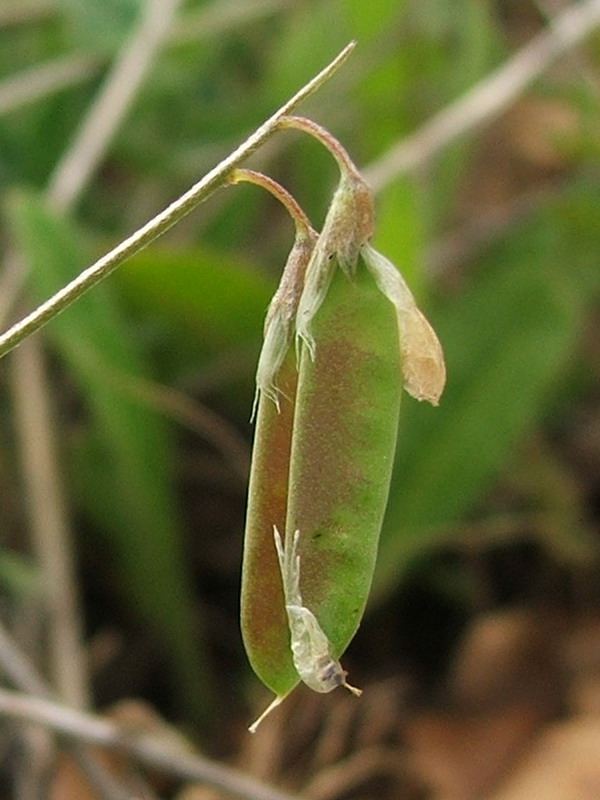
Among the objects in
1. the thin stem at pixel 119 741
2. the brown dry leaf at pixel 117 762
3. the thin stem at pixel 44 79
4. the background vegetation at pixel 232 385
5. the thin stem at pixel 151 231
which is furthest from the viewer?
the thin stem at pixel 44 79

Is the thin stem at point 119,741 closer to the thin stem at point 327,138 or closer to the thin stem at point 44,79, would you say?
the thin stem at point 327,138

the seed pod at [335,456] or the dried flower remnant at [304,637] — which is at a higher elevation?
the seed pod at [335,456]


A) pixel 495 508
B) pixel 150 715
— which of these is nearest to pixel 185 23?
pixel 495 508

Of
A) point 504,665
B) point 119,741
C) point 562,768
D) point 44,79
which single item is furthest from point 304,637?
point 44,79

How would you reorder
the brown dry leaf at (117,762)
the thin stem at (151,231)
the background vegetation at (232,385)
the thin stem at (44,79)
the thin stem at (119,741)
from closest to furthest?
1. the thin stem at (151,231)
2. the thin stem at (119,741)
3. the brown dry leaf at (117,762)
4. the background vegetation at (232,385)
5. the thin stem at (44,79)

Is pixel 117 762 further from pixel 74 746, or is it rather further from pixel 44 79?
pixel 44 79

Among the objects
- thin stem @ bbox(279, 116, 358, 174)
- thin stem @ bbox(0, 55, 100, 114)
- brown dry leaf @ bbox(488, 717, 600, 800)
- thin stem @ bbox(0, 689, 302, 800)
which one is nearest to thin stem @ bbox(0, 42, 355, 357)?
thin stem @ bbox(279, 116, 358, 174)

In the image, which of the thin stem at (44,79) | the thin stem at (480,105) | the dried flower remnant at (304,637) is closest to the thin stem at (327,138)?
the dried flower remnant at (304,637)
